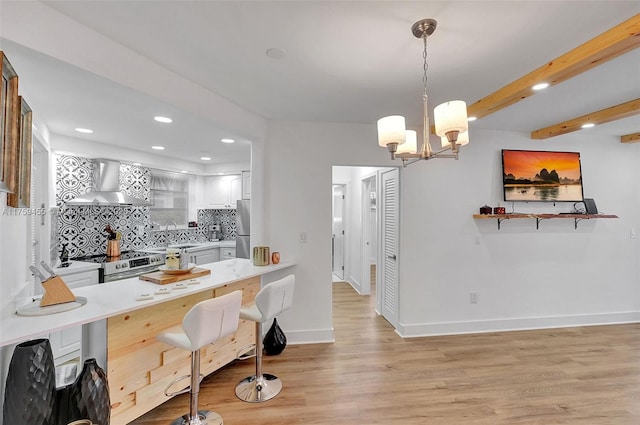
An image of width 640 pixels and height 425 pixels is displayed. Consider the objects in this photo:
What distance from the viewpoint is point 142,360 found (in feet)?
6.70

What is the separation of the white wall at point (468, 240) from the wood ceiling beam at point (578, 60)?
1.27 m

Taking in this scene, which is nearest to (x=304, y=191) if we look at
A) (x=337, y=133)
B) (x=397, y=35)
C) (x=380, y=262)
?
(x=337, y=133)

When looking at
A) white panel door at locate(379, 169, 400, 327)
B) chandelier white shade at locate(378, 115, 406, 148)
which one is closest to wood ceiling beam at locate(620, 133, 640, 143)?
white panel door at locate(379, 169, 400, 327)

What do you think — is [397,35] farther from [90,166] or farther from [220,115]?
[90,166]

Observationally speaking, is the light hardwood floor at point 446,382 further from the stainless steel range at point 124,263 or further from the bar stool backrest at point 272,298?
the stainless steel range at point 124,263

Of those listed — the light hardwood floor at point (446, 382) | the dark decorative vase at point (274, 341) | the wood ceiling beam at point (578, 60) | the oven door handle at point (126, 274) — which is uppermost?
the wood ceiling beam at point (578, 60)

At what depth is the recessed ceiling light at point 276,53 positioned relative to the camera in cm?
Answer: 193

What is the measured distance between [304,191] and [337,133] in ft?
2.60

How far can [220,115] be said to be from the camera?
2.75m

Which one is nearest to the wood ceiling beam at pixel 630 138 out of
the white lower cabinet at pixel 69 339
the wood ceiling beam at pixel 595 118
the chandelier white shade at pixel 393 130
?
the wood ceiling beam at pixel 595 118

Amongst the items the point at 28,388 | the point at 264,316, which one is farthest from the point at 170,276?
the point at 28,388

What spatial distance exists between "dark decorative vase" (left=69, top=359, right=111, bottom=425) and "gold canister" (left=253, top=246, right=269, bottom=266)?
1592 millimetres

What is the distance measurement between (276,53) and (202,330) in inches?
72.0

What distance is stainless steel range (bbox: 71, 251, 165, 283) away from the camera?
3476mm
